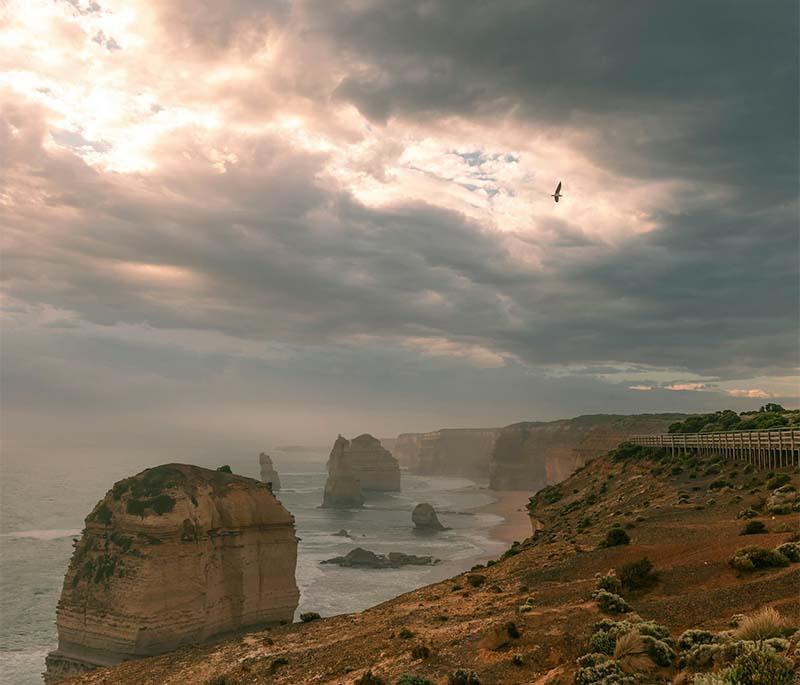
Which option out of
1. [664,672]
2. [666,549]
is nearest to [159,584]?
[666,549]

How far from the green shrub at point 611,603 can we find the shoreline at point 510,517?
68880 millimetres

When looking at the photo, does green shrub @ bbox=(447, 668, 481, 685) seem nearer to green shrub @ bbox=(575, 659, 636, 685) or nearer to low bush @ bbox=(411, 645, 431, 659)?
low bush @ bbox=(411, 645, 431, 659)

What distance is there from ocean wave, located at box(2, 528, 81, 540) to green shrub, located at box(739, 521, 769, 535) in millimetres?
112631

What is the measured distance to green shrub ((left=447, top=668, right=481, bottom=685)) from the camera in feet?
52.5

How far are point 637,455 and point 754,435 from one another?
24143mm

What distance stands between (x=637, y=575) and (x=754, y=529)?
6.72 meters

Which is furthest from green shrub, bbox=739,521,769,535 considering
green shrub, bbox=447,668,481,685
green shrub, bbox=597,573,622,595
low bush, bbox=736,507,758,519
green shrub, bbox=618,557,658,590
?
green shrub, bbox=447,668,481,685

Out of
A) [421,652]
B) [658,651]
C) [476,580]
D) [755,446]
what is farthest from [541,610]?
[755,446]

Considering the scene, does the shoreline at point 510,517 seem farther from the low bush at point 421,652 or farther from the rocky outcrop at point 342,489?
the low bush at point 421,652

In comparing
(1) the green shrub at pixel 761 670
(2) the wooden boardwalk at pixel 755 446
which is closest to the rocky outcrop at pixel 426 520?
(2) the wooden boardwalk at pixel 755 446

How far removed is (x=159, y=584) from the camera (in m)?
43.8

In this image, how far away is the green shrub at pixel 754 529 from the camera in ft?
80.5

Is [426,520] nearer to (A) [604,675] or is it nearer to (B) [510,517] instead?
(B) [510,517]

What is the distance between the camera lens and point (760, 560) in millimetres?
19984
